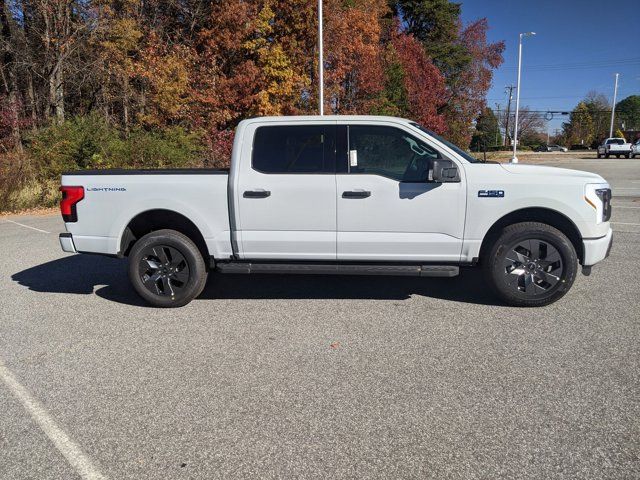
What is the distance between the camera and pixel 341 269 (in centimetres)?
510

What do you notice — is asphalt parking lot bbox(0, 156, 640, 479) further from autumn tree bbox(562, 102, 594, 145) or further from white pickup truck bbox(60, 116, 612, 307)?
autumn tree bbox(562, 102, 594, 145)

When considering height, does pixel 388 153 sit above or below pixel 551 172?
above

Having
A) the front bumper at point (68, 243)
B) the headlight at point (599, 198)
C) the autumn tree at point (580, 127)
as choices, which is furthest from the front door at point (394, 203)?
the autumn tree at point (580, 127)

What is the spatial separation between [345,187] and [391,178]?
1.52 ft

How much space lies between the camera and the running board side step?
4996 millimetres

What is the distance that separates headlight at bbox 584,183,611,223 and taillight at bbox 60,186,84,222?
16.8 feet

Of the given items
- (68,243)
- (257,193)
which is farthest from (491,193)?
(68,243)

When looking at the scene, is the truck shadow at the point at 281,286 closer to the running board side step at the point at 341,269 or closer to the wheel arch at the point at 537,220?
the running board side step at the point at 341,269

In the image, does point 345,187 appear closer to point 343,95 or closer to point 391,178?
point 391,178

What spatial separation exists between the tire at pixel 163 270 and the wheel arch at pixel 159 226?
0.53ft

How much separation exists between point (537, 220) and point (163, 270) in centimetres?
388

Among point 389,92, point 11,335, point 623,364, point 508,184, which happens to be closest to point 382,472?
point 623,364

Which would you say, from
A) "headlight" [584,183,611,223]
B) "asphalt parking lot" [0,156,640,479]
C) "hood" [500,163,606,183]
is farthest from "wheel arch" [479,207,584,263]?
"asphalt parking lot" [0,156,640,479]

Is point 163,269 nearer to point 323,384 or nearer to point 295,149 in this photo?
point 295,149
